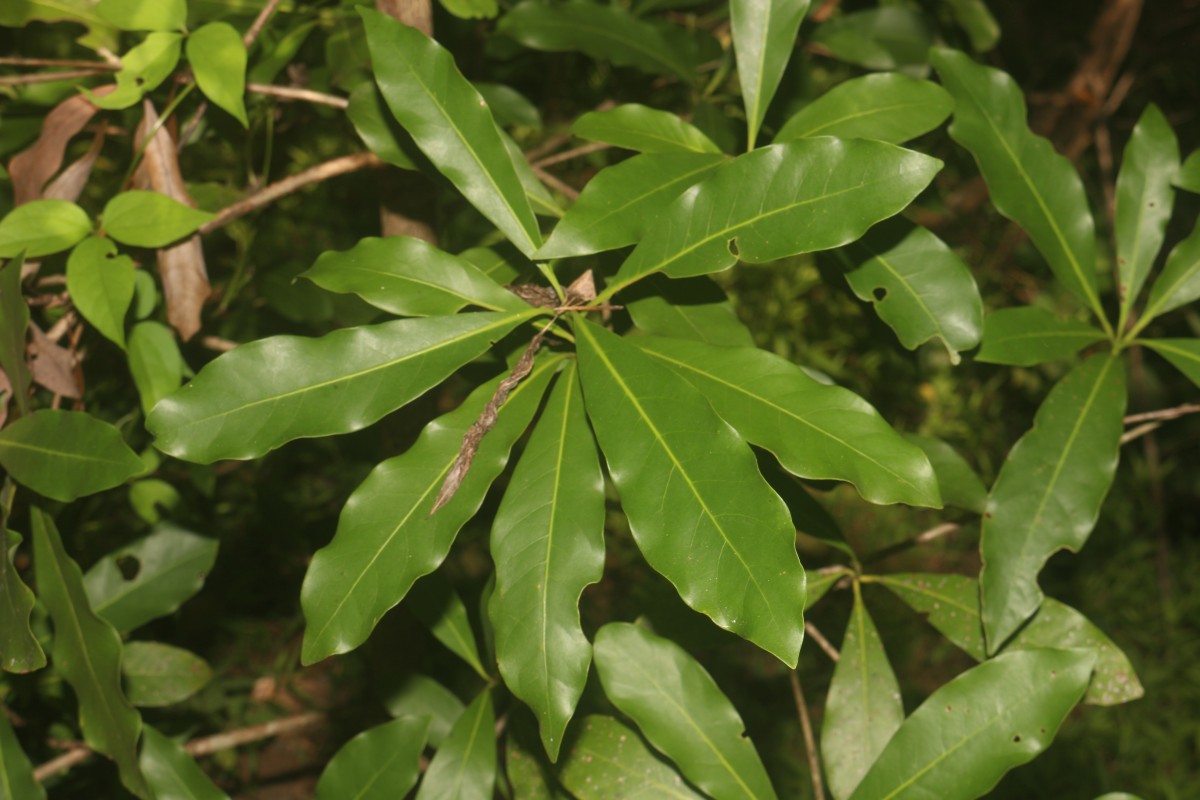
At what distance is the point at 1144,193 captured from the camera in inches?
42.3

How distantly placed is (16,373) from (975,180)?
2.60 metres

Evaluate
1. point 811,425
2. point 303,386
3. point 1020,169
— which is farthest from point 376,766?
point 1020,169

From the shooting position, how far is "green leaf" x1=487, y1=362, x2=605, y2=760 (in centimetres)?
73

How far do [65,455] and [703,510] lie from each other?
559mm

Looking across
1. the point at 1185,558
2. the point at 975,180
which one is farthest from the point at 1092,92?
the point at 1185,558

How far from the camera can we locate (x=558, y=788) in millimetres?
994

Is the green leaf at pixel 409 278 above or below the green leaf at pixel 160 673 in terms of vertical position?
above

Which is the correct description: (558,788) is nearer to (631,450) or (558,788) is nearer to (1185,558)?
(631,450)

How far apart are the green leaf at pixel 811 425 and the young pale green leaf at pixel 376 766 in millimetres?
459

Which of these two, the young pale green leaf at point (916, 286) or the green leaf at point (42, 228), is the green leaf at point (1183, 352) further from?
the green leaf at point (42, 228)

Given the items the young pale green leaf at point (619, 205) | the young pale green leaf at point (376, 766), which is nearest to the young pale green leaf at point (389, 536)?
the young pale green leaf at point (619, 205)

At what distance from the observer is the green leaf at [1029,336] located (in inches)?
37.9

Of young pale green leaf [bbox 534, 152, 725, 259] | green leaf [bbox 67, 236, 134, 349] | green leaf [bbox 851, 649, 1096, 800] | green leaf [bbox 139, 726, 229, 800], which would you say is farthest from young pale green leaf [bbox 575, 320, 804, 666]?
green leaf [bbox 139, 726, 229, 800]

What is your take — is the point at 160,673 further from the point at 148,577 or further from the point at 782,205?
the point at 782,205
